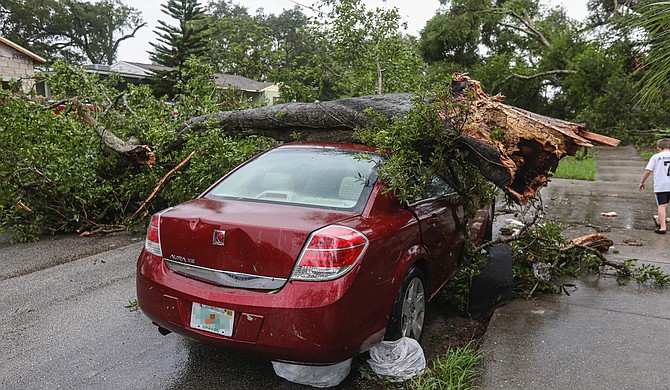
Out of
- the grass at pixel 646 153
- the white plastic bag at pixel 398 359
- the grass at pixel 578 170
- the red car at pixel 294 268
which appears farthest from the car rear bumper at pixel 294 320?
the grass at pixel 646 153

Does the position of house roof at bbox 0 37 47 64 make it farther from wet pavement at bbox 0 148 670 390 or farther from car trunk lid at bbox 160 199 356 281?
car trunk lid at bbox 160 199 356 281

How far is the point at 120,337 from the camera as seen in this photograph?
3.65 metres

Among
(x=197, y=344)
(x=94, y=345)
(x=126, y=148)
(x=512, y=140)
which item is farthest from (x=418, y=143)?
(x=126, y=148)

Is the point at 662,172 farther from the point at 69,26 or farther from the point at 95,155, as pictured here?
the point at 69,26

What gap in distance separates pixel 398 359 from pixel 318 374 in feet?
1.59

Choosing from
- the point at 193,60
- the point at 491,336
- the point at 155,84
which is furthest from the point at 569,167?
the point at 155,84

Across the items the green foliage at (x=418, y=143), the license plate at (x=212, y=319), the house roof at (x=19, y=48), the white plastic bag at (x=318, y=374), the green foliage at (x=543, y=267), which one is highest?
the house roof at (x=19, y=48)

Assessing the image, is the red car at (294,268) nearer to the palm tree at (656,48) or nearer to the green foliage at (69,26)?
the palm tree at (656,48)

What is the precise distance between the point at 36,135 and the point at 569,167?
1313 cm

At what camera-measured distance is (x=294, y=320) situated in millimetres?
2570

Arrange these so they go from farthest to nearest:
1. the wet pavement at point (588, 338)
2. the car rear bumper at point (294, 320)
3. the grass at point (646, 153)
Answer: the grass at point (646, 153), the wet pavement at point (588, 338), the car rear bumper at point (294, 320)

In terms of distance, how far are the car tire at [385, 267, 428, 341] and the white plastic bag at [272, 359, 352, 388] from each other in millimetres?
348

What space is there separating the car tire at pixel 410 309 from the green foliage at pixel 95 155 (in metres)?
3.10

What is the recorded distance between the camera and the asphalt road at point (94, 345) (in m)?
3.04
